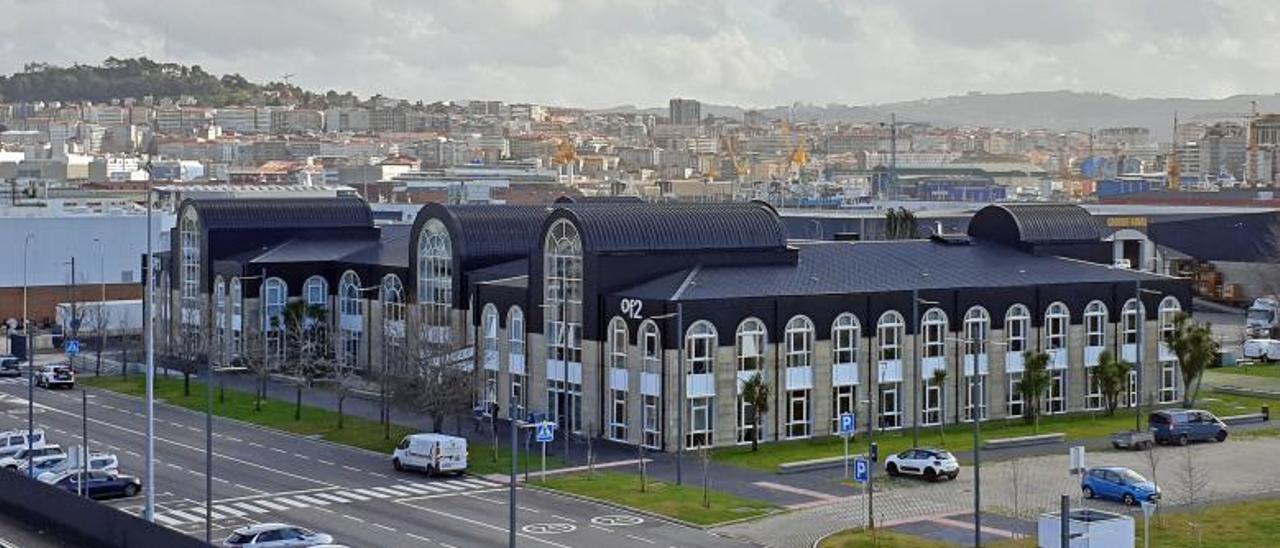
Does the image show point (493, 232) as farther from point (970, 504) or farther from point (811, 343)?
point (970, 504)

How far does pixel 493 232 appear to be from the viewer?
69.5m

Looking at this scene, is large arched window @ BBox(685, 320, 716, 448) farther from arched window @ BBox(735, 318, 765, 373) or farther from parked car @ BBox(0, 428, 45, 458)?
parked car @ BBox(0, 428, 45, 458)

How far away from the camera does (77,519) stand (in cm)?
3697

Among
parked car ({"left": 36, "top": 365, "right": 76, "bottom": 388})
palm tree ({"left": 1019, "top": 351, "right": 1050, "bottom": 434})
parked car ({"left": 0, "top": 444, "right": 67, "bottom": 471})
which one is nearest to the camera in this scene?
parked car ({"left": 0, "top": 444, "right": 67, "bottom": 471})

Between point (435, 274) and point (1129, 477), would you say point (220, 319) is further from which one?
point (1129, 477)

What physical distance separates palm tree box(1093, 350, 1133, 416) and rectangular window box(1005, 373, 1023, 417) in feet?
8.08

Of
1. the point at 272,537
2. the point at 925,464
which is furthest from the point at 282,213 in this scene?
the point at 272,537

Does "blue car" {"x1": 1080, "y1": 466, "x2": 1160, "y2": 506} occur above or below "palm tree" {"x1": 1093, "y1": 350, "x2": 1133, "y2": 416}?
below

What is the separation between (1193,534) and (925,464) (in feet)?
31.3

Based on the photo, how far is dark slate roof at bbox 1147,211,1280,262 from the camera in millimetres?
109000

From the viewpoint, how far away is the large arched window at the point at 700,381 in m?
55.4

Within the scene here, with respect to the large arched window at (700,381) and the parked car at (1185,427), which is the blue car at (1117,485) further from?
the large arched window at (700,381)

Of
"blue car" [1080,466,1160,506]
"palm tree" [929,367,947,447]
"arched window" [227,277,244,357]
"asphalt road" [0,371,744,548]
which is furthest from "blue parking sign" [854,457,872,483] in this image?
"arched window" [227,277,244,357]

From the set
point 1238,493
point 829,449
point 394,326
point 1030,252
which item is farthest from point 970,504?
point 394,326
